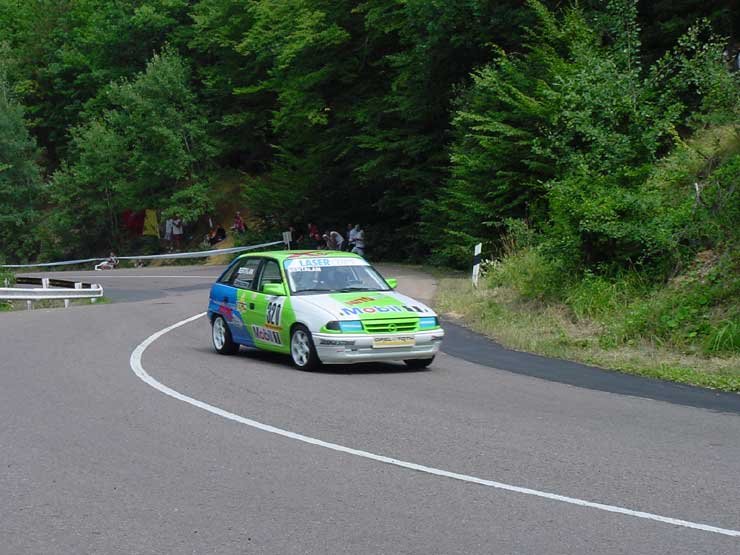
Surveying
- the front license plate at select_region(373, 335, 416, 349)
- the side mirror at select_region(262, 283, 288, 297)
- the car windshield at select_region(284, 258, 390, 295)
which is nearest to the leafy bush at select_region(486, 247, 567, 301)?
the car windshield at select_region(284, 258, 390, 295)

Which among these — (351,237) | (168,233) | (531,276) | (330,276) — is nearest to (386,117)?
(351,237)

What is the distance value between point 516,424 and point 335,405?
7.00ft

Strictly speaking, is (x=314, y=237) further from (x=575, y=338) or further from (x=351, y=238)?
(x=575, y=338)

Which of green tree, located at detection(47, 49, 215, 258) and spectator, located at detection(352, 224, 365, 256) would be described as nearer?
spectator, located at detection(352, 224, 365, 256)

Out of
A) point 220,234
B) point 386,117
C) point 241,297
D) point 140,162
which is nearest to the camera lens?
point 241,297

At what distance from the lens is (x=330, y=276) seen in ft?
49.2

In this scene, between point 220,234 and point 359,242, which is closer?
point 359,242

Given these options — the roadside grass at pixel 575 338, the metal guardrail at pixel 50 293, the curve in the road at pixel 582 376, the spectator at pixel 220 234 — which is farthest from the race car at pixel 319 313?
the spectator at pixel 220 234

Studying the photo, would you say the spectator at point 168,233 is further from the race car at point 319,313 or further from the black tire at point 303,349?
the black tire at point 303,349

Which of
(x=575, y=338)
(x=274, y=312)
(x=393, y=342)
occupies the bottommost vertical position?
(x=575, y=338)

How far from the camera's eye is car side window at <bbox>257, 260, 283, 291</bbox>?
594 inches

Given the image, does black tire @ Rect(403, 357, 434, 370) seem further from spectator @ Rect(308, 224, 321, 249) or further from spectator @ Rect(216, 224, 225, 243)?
spectator @ Rect(216, 224, 225, 243)

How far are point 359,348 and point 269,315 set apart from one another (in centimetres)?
185

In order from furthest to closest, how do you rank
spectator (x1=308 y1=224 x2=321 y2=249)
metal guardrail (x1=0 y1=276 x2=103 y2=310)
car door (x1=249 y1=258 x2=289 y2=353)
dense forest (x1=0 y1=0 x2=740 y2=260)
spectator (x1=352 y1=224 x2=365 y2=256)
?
1. spectator (x1=308 y1=224 x2=321 y2=249)
2. spectator (x1=352 y1=224 x2=365 y2=256)
3. metal guardrail (x1=0 y1=276 x2=103 y2=310)
4. dense forest (x1=0 y1=0 x2=740 y2=260)
5. car door (x1=249 y1=258 x2=289 y2=353)
